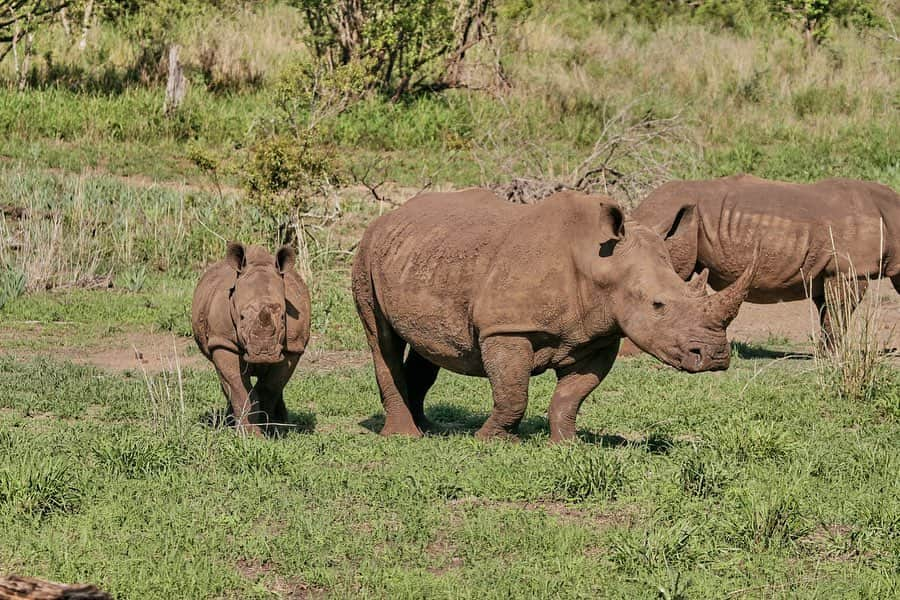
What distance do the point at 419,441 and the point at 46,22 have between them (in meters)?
17.3

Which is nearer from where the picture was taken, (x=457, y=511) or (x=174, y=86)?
(x=457, y=511)

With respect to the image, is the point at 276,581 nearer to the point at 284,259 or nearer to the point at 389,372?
the point at 284,259

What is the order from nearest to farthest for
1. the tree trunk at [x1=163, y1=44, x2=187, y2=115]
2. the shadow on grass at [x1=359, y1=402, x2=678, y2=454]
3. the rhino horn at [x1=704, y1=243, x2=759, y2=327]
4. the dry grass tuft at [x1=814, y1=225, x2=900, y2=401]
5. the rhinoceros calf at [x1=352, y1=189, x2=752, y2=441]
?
the rhino horn at [x1=704, y1=243, x2=759, y2=327]
the rhinoceros calf at [x1=352, y1=189, x2=752, y2=441]
the shadow on grass at [x1=359, y1=402, x2=678, y2=454]
the dry grass tuft at [x1=814, y1=225, x2=900, y2=401]
the tree trunk at [x1=163, y1=44, x2=187, y2=115]

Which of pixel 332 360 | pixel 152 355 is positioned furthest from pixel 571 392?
pixel 152 355

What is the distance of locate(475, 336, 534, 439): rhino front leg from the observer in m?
8.62

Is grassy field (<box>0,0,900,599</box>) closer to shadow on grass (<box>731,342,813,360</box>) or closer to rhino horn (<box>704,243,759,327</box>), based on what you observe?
shadow on grass (<box>731,342,813,360</box>)

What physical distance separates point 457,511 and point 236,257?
2.76 m

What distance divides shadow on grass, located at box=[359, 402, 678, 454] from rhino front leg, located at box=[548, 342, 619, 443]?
18cm

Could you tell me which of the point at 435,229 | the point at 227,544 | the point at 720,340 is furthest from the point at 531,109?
the point at 227,544

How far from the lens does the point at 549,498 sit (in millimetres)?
7672

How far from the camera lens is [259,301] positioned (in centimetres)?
898

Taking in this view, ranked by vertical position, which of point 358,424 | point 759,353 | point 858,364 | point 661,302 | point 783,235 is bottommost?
point 759,353

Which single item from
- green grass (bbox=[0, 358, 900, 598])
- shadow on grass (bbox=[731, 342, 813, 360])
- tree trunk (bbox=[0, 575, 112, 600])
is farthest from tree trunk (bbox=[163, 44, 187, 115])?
tree trunk (bbox=[0, 575, 112, 600])

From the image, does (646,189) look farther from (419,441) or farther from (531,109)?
(419,441)
